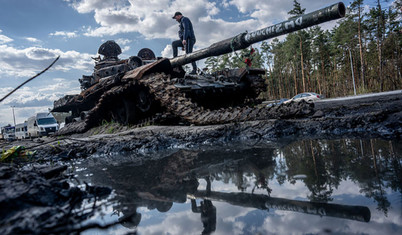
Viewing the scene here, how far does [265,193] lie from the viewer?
4.55 ft

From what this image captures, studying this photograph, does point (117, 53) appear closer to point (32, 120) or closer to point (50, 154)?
point (50, 154)

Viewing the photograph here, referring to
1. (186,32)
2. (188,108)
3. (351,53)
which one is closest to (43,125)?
(186,32)

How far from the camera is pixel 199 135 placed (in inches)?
155

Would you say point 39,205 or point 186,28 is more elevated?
point 186,28

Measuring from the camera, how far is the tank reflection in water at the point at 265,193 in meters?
0.99

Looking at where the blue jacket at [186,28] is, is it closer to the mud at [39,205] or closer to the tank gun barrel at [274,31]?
the tank gun barrel at [274,31]

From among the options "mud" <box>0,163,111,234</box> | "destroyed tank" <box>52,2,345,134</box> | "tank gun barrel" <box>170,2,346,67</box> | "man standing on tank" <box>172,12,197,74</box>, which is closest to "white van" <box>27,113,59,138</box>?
"destroyed tank" <box>52,2,345,134</box>

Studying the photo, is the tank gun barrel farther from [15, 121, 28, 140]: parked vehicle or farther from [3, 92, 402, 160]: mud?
[15, 121, 28, 140]: parked vehicle

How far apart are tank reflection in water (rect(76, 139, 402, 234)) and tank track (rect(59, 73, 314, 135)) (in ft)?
6.47

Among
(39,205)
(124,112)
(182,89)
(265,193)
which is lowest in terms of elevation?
(265,193)

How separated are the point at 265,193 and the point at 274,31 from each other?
350 centimetres

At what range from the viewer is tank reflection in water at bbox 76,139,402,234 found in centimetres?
99

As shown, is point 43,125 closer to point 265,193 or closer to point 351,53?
point 265,193

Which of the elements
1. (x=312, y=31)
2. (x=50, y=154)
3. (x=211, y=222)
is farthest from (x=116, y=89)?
(x=312, y=31)
